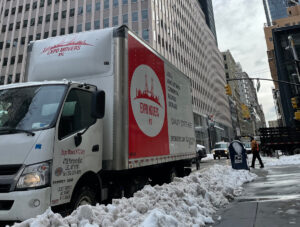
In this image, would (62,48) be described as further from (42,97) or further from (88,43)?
(42,97)

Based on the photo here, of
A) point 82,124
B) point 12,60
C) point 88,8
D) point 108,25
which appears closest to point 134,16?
point 108,25

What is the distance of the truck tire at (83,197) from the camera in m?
4.06

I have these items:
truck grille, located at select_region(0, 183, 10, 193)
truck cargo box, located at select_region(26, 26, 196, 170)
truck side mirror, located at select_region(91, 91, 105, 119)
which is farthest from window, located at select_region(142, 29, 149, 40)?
truck grille, located at select_region(0, 183, 10, 193)

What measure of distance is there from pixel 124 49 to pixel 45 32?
186 feet

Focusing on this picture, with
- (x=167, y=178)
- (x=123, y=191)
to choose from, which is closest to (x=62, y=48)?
(x=123, y=191)

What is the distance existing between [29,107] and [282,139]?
25.1m

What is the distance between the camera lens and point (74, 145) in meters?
4.24

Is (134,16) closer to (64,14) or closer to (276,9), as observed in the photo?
(64,14)

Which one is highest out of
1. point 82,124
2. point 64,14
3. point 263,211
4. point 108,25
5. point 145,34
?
point 64,14

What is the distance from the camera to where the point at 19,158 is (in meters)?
3.48

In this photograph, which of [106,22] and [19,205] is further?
[106,22]

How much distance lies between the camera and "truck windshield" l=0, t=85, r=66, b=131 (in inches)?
154

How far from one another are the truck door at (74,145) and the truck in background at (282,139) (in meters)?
23.3

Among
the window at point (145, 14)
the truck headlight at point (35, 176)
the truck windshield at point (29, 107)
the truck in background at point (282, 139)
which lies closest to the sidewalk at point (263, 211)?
the truck headlight at point (35, 176)
